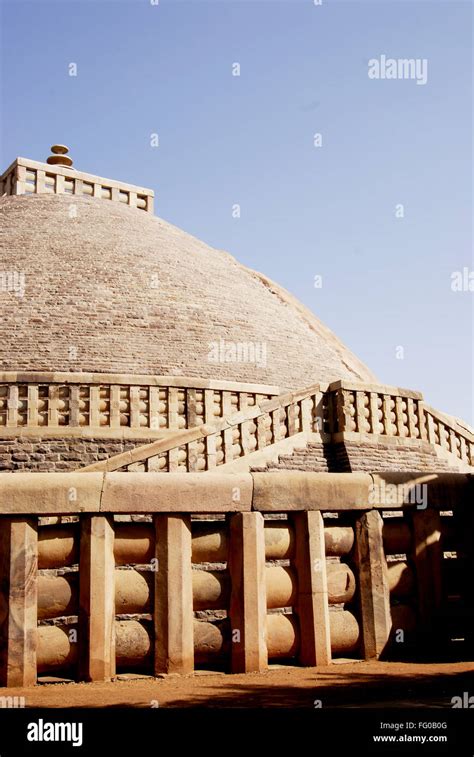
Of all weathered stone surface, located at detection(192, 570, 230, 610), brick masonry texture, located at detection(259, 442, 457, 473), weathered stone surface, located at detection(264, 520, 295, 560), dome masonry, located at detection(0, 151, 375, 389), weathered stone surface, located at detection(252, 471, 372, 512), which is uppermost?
dome masonry, located at detection(0, 151, 375, 389)

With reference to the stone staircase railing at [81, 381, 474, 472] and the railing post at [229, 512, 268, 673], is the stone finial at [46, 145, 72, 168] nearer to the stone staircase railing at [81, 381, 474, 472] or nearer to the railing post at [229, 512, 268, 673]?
the stone staircase railing at [81, 381, 474, 472]

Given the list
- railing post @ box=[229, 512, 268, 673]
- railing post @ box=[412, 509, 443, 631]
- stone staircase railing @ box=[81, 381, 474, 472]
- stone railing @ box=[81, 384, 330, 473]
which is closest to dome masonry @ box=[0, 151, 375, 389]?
stone staircase railing @ box=[81, 381, 474, 472]

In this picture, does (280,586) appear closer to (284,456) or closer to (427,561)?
(427,561)

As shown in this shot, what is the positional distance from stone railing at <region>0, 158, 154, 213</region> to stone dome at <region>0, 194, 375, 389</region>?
2033 mm

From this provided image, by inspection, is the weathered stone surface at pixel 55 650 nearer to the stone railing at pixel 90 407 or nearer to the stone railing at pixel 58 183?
the stone railing at pixel 90 407

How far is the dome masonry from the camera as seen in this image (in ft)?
73.7

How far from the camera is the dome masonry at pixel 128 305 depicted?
22.5 metres

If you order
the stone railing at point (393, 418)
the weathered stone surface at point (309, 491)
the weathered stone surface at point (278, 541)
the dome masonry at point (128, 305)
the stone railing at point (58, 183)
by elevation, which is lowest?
the weathered stone surface at point (278, 541)

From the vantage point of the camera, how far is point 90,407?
15492mm

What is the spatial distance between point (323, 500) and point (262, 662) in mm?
1420

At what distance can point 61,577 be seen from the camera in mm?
6000

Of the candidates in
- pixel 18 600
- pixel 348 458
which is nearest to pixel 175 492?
pixel 18 600

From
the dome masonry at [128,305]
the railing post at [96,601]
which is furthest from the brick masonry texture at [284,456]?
the railing post at [96,601]

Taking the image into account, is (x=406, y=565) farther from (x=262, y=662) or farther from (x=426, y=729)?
(x=426, y=729)
